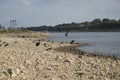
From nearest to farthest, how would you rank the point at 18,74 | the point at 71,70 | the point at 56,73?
the point at 18,74, the point at 56,73, the point at 71,70

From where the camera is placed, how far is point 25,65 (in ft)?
51.7

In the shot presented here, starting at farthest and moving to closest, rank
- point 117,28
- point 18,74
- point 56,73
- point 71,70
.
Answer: point 117,28 → point 71,70 → point 56,73 → point 18,74

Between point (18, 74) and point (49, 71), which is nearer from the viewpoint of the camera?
A: point (18, 74)

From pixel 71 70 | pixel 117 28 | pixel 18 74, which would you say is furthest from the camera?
pixel 117 28

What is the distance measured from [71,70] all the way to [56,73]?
1.40 meters

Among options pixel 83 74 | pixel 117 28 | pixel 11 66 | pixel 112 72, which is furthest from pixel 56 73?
pixel 117 28

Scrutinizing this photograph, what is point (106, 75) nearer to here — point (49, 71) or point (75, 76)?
point (75, 76)

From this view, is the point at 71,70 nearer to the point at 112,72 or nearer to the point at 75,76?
the point at 75,76

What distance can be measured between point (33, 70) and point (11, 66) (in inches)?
47.5

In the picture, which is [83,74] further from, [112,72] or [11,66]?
[11,66]

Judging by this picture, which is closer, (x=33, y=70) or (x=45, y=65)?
(x=33, y=70)

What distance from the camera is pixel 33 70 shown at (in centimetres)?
1477

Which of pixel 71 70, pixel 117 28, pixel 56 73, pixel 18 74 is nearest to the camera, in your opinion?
pixel 18 74

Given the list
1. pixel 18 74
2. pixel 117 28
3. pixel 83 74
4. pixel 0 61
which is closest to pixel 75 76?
pixel 83 74
